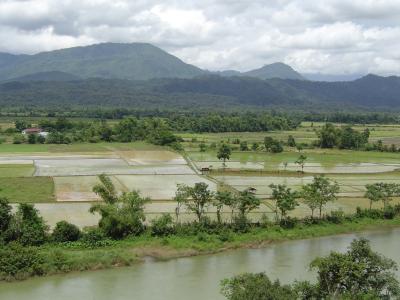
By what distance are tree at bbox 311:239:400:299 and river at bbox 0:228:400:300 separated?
5.69 meters

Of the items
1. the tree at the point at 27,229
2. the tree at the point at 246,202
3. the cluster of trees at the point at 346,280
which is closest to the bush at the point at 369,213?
the tree at the point at 246,202

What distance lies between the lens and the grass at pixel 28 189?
35934mm

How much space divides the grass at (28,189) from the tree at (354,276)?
2412 cm

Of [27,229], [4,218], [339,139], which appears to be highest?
[339,139]

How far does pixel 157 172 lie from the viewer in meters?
50.0

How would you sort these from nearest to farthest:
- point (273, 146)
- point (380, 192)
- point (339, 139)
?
1. point (380, 192)
2. point (273, 146)
3. point (339, 139)

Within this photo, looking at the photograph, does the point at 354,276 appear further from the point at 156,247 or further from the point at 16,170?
the point at 16,170

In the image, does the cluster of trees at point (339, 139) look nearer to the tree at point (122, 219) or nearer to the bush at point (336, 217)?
the bush at point (336, 217)

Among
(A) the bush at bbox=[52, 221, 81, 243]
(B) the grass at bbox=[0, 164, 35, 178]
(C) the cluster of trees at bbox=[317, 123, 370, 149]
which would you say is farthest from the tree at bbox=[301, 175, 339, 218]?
(C) the cluster of trees at bbox=[317, 123, 370, 149]

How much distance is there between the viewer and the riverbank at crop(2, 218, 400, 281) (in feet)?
76.4

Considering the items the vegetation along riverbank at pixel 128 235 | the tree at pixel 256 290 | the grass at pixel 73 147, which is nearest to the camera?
the tree at pixel 256 290

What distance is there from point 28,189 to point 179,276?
67.8 ft

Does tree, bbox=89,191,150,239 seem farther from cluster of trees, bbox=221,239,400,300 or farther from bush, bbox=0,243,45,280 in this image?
cluster of trees, bbox=221,239,400,300

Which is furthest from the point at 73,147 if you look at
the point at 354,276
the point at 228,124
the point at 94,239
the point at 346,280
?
the point at 354,276
